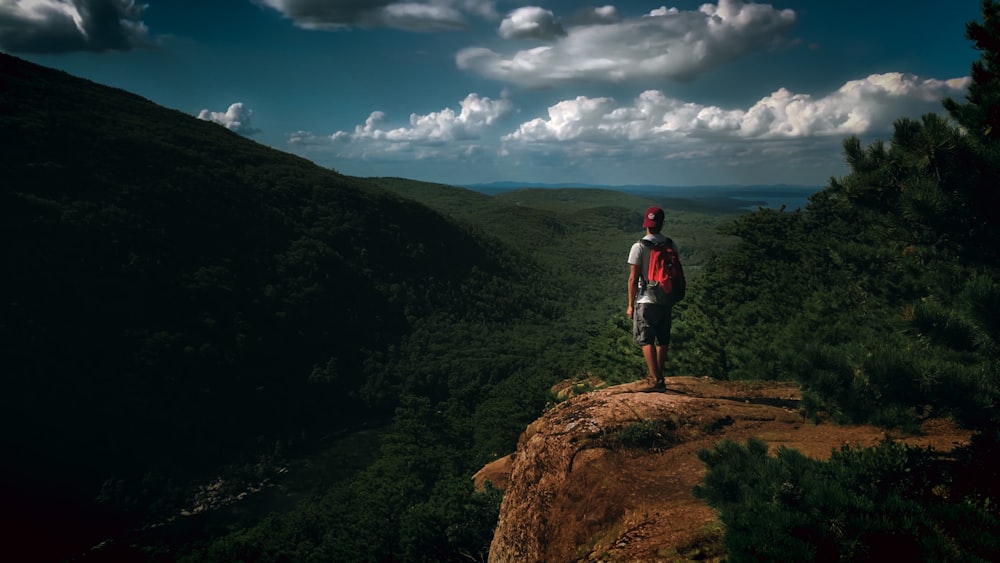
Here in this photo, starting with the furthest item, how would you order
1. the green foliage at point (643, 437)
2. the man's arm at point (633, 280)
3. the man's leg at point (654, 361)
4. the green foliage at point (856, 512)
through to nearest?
the man's leg at point (654, 361), the man's arm at point (633, 280), the green foliage at point (643, 437), the green foliage at point (856, 512)

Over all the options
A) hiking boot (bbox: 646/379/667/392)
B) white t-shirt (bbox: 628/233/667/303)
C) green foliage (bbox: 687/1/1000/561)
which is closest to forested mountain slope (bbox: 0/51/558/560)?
hiking boot (bbox: 646/379/667/392)

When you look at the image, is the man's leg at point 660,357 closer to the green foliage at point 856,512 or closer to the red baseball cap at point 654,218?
the red baseball cap at point 654,218

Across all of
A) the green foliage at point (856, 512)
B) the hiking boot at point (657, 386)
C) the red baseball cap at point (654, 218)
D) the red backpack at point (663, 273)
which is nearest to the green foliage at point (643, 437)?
the hiking boot at point (657, 386)

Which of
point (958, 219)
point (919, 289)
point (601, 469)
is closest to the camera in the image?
point (958, 219)

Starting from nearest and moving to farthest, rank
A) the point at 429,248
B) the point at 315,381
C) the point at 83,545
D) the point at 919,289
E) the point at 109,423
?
1. the point at 919,289
2. the point at 83,545
3. the point at 109,423
4. the point at 315,381
5. the point at 429,248

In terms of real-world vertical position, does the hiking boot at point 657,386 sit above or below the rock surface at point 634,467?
above

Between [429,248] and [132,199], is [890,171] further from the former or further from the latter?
[429,248]

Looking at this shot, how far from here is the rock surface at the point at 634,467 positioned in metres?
5.45

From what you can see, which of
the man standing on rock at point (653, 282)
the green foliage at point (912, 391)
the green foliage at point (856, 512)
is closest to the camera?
the green foliage at point (856, 512)

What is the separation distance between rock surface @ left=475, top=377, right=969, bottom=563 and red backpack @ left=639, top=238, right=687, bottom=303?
5.69 ft

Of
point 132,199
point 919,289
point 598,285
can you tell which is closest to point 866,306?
point 919,289

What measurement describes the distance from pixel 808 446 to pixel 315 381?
77963 mm

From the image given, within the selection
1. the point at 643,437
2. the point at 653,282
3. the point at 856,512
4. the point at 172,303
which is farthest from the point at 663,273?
the point at 172,303

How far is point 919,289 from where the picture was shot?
1255 cm
